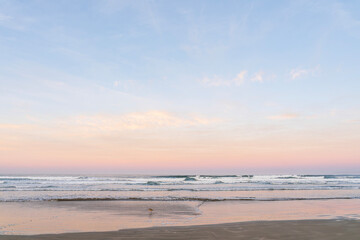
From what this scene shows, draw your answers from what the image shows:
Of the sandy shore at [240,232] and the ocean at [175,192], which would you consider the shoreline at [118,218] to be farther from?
the ocean at [175,192]

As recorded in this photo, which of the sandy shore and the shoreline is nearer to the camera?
the sandy shore

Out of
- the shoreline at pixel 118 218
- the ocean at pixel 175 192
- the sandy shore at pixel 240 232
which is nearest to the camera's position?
the sandy shore at pixel 240 232

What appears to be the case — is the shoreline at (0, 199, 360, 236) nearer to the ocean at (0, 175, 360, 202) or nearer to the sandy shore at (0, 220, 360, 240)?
the sandy shore at (0, 220, 360, 240)

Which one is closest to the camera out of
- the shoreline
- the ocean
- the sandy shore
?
the sandy shore

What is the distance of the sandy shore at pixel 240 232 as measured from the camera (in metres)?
9.35

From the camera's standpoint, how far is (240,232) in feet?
33.0

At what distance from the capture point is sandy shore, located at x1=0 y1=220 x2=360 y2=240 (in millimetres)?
9352

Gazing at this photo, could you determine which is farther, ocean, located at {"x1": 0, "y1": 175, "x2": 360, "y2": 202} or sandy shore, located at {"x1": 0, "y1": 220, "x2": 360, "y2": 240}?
ocean, located at {"x1": 0, "y1": 175, "x2": 360, "y2": 202}

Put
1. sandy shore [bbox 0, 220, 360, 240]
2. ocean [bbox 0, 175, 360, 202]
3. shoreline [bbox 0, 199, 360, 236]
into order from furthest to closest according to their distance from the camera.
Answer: ocean [bbox 0, 175, 360, 202]
shoreline [bbox 0, 199, 360, 236]
sandy shore [bbox 0, 220, 360, 240]

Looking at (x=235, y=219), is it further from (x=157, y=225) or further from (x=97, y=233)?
(x=97, y=233)

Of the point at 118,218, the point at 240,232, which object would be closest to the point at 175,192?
the point at 118,218

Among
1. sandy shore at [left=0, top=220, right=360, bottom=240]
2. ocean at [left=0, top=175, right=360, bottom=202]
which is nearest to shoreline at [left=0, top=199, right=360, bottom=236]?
sandy shore at [left=0, top=220, right=360, bottom=240]

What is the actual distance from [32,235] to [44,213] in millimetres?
5247

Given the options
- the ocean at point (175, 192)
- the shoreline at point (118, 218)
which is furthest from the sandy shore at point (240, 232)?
the ocean at point (175, 192)
